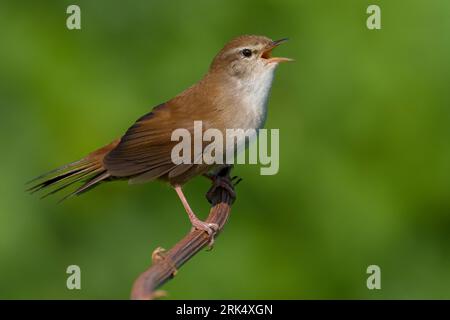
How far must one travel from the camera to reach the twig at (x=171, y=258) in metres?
3.25

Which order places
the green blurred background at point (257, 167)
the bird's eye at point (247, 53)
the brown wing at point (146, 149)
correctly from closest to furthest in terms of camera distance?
the brown wing at point (146, 149)
the bird's eye at point (247, 53)
the green blurred background at point (257, 167)

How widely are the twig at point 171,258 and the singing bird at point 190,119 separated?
1.68 feet

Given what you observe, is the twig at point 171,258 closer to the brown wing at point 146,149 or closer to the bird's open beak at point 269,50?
the brown wing at point 146,149

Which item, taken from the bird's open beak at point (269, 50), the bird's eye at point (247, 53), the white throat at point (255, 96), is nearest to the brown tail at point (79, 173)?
the white throat at point (255, 96)

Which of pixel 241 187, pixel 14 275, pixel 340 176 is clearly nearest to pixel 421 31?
pixel 340 176

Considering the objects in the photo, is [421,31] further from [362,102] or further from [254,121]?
[254,121]

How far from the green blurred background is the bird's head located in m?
1.05

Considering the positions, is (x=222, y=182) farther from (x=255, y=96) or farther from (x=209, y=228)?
(x=209, y=228)

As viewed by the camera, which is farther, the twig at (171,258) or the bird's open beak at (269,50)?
the bird's open beak at (269,50)

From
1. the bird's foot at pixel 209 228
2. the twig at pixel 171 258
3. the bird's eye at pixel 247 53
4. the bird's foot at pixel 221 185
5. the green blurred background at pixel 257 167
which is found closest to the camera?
the twig at pixel 171 258

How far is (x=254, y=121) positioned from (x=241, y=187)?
1.02m

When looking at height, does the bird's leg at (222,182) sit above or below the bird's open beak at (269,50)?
below

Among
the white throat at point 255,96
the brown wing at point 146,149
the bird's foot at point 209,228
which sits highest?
the white throat at point 255,96

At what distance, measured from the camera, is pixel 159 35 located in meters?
6.87
